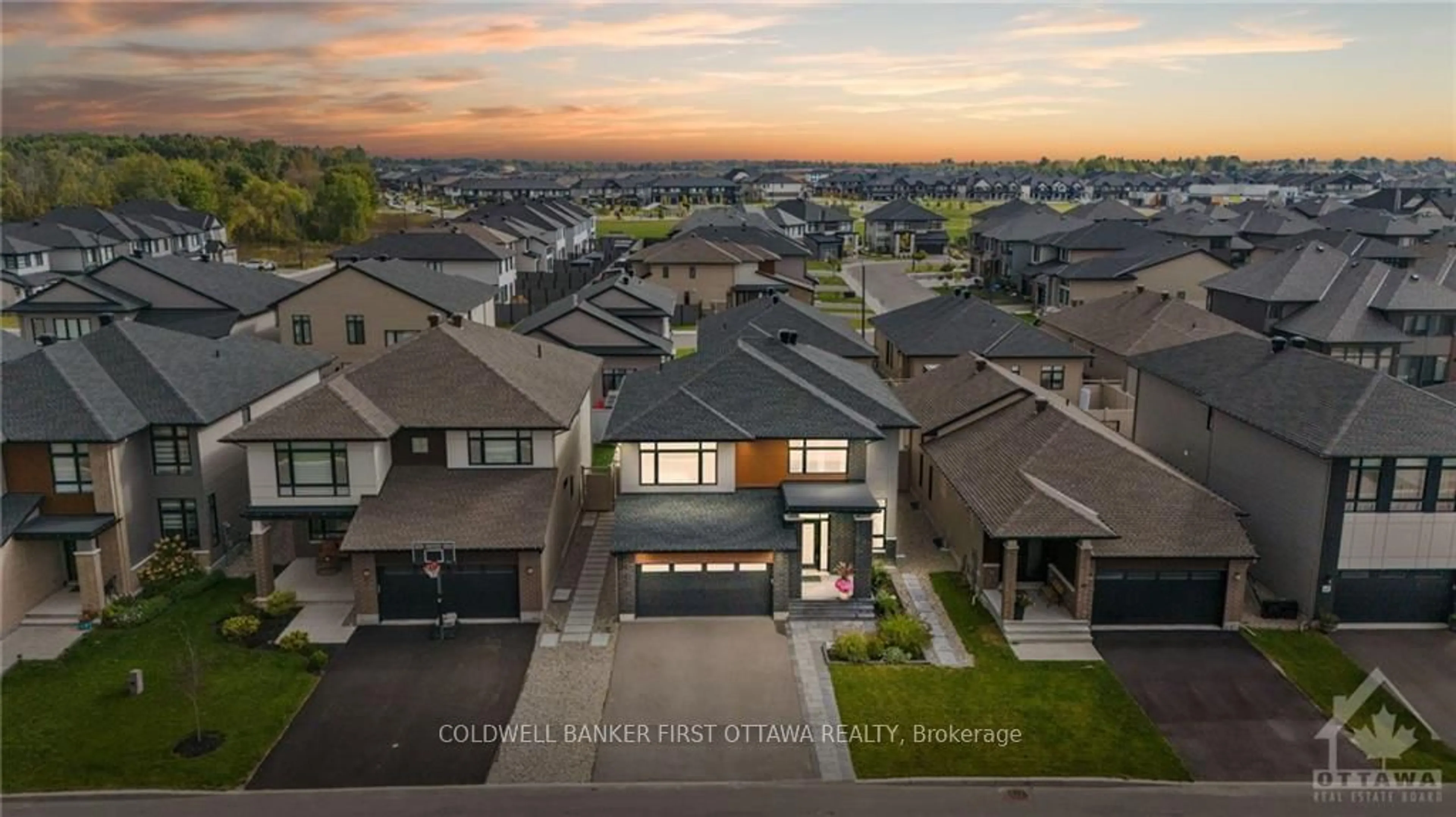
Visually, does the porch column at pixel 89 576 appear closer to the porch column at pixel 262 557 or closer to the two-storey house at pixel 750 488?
the porch column at pixel 262 557

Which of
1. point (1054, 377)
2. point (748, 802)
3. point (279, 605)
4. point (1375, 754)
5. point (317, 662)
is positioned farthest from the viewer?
point (1054, 377)

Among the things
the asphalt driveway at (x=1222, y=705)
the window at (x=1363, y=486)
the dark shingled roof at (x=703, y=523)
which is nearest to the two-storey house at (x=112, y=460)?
the dark shingled roof at (x=703, y=523)

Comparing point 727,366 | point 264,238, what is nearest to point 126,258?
point 727,366

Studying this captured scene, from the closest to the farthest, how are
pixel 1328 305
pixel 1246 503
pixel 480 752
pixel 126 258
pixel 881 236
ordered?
pixel 480 752
pixel 1246 503
pixel 1328 305
pixel 126 258
pixel 881 236

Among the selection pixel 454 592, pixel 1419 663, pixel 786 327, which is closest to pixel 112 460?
pixel 454 592

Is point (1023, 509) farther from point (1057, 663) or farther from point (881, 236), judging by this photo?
point (881, 236)

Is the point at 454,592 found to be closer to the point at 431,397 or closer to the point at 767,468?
the point at 431,397
